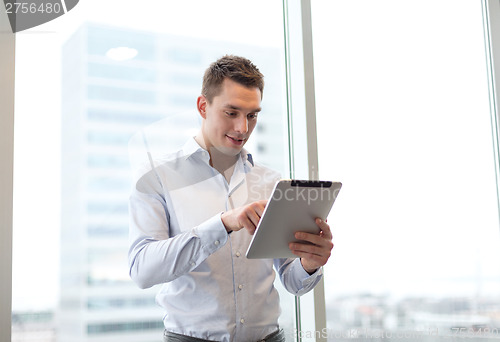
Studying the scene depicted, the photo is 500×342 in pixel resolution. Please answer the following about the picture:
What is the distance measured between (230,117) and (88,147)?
0.53m

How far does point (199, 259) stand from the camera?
5.00ft

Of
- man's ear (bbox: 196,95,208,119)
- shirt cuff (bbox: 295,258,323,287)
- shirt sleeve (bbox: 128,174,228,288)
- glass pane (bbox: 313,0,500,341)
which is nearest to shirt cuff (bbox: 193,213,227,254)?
shirt sleeve (bbox: 128,174,228,288)

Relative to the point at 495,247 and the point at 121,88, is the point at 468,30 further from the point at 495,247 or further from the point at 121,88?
the point at 121,88

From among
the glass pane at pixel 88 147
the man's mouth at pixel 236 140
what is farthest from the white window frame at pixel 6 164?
the man's mouth at pixel 236 140

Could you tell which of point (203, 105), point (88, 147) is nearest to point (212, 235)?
point (203, 105)

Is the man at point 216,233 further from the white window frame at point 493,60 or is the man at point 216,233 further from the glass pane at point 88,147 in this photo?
the white window frame at point 493,60

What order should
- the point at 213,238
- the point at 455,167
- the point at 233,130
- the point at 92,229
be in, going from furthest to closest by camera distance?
the point at 455,167 → the point at 92,229 → the point at 233,130 → the point at 213,238

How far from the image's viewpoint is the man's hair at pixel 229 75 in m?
1.78

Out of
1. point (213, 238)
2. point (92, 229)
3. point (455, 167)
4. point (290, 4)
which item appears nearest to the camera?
point (213, 238)

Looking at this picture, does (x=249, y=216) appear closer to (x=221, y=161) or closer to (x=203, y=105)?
(x=221, y=161)

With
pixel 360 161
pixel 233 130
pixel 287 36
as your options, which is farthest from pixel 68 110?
pixel 360 161

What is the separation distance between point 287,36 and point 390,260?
3.75 ft

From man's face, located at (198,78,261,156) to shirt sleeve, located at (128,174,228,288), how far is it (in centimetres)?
33

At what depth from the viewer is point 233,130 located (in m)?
1.75
